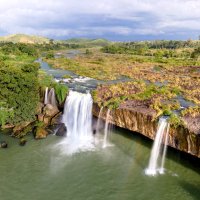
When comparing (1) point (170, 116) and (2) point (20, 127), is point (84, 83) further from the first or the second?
(1) point (170, 116)

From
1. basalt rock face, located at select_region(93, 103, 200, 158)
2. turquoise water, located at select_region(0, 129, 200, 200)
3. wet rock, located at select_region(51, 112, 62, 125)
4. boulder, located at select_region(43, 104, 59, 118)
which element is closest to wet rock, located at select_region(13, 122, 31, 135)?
boulder, located at select_region(43, 104, 59, 118)

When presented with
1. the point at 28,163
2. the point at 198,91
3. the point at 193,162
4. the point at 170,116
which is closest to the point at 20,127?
the point at 28,163

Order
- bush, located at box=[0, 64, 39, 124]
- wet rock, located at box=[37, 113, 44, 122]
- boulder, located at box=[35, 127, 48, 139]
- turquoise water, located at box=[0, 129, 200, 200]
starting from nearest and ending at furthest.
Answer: turquoise water, located at box=[0, 129, 200, 200], boulder, located at box=[35, 127, 48, 139], bush, located at box=[0, 64, 39, 124], wet rock, located at box=[37, 113, 44, 122]

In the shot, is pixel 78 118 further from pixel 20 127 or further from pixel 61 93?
pixel 20 127

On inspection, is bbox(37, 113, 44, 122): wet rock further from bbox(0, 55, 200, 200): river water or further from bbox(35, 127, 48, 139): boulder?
bbox(0, 55, 200, 200): river water

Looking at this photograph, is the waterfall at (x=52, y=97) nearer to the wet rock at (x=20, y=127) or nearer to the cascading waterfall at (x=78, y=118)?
the cascading waterfall at (x=78, y=118)

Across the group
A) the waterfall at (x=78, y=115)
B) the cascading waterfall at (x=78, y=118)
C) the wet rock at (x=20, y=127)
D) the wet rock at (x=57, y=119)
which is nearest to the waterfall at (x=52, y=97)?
the wet rock at (x=57, y=119)
